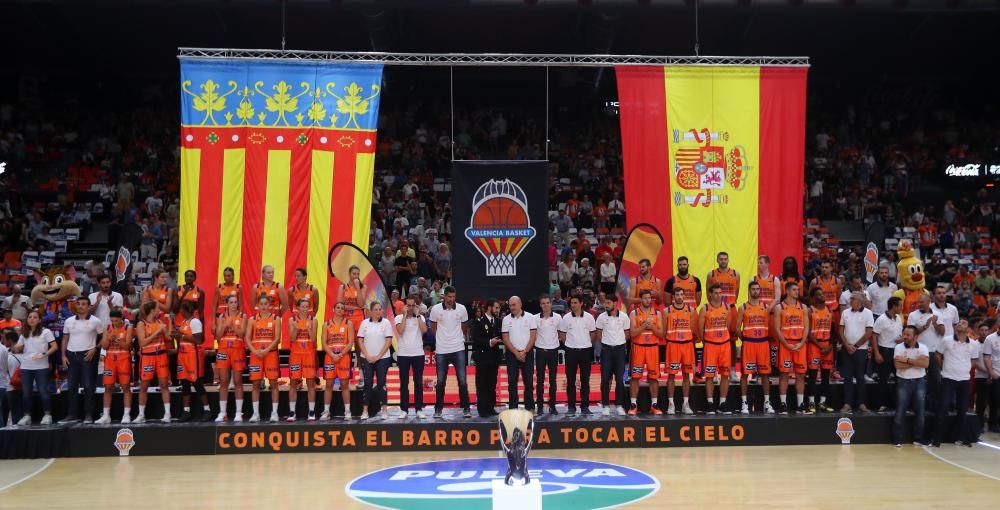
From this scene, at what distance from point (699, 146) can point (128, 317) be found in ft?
26.6

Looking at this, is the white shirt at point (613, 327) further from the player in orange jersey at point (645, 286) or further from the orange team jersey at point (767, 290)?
the orange team jersey at point (767, 290)

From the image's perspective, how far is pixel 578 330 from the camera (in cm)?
1193

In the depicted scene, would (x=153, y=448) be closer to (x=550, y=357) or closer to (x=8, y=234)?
(x=550, y=357)

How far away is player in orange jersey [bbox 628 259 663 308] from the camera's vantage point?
40.3 ft

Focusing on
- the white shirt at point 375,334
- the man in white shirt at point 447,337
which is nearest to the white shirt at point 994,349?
the man in white shirt at point 447,337

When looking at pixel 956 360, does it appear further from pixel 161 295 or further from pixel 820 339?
pixel 161 295

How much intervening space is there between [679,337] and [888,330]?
2690 millimetres

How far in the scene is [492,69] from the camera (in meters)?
25.6

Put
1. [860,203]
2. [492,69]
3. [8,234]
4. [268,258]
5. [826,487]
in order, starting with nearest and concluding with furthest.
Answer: [826,487] < [268,258] < [8,234] < [860,203] < [492,69]

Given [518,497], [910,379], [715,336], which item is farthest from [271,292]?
[910,379]

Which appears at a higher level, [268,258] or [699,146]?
[699,146]

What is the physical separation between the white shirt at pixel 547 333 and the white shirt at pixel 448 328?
977 mm

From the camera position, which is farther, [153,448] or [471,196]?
[471,196]

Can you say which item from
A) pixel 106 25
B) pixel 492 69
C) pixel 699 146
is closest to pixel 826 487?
pixel 699 146
